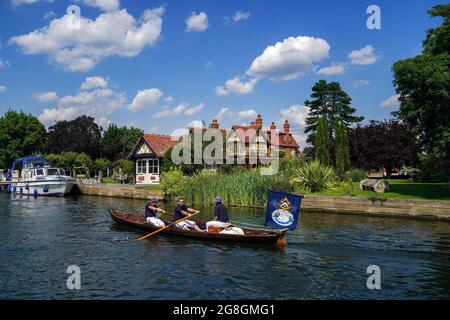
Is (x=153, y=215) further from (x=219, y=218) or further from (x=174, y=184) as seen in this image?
(x=174, y=184)

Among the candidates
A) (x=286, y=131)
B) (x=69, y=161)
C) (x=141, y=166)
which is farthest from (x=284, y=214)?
(x=286, y=131)

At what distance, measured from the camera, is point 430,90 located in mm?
26156

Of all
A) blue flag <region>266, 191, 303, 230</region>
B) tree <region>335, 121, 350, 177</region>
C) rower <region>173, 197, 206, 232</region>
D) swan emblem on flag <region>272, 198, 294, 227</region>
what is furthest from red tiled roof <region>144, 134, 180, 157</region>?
swan emblem on flag <region>272, 198, 294, 227</region>

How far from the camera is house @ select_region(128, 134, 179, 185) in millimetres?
52812

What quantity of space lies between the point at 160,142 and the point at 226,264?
42234 mm

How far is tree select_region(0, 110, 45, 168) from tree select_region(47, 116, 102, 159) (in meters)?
2.74

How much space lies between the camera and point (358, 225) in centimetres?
2220

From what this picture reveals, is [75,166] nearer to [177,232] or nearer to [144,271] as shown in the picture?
[177,232]

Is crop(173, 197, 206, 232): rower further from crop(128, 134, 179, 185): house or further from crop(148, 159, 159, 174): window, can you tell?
crop(148, 159, 159, 174): window

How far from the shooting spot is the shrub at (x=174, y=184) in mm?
35062

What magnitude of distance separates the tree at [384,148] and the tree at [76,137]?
158 ft

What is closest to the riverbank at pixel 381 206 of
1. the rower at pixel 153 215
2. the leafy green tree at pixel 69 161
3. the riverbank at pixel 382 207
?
the riverbank at pixel 382 207
